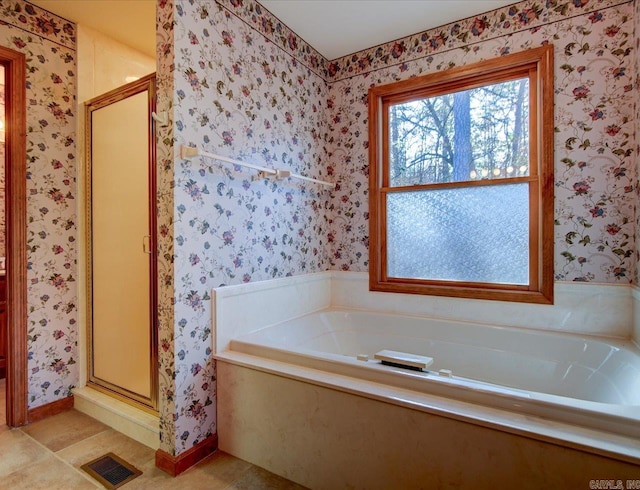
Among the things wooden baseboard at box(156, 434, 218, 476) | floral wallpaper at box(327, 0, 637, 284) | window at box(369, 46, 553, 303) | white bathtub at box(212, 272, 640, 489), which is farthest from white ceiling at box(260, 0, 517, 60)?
wooden baseboard at box(156, 434, 218, 476)

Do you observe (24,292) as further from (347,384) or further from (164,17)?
(347,384)

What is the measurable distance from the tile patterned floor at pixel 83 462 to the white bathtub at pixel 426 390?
0.08m

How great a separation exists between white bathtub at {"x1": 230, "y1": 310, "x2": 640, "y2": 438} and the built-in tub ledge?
0.02 metres

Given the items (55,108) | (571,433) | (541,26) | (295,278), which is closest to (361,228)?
(295,278)

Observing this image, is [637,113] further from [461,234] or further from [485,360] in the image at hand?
[485,360]

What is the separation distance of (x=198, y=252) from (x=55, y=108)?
141cm

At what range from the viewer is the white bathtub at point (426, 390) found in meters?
1.11

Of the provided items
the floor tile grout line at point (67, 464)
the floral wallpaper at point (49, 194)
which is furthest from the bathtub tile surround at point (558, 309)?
the floral wallpaper at point (49, 194)

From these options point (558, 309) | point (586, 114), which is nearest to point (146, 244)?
point (558, 309)

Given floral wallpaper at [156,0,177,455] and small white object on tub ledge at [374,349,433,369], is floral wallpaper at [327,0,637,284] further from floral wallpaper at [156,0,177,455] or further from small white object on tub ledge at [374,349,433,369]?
floral wallpaper at [156,0,177,455]

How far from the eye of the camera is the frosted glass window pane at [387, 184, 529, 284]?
2180 millimetres

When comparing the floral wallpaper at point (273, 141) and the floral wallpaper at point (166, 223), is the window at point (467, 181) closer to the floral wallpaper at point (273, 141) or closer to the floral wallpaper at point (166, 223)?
the floral wallpaper at point (273, 141)

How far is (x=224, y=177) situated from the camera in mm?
1867

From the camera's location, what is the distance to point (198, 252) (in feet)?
5.66
